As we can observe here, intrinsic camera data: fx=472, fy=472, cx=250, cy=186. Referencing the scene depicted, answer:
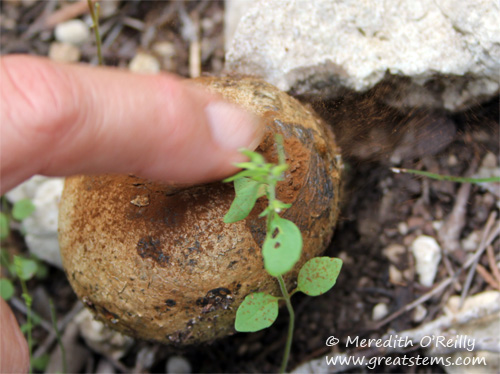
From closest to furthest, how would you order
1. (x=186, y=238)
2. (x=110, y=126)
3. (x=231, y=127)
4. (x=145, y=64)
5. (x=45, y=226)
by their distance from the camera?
(x=110, y=126) < (x=231, y=127) < (x=186, y=238) < (x=45, y=226) < (x=145, y=64)

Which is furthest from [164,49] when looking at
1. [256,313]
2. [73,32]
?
[256,313]

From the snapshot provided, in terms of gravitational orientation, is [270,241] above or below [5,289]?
above

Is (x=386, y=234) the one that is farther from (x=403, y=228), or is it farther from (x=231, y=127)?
(x=231, y=127)

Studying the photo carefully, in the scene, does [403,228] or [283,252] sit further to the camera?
[403,228]

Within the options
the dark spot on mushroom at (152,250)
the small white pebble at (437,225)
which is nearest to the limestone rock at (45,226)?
the dark spot on mushroom at (152,250)

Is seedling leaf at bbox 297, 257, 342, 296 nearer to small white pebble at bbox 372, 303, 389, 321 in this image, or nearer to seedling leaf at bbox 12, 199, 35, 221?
small white pebble at bbox 372, 303, 389, 321

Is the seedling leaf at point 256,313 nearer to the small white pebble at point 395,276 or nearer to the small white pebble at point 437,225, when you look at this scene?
the small white pebble at point 395,276

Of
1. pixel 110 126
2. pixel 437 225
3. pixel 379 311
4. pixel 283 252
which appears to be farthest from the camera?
pixel 437 225
